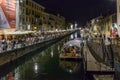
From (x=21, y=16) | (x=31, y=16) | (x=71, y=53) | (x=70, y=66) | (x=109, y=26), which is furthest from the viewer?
(x=31, y=16)

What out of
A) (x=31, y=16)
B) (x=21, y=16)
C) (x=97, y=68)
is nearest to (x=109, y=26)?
(x=97, y=68)

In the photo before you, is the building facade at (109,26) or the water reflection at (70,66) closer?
the water reflection at (70,66)

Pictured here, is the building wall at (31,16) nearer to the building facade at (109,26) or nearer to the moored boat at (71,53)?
the building facade at (109,26)

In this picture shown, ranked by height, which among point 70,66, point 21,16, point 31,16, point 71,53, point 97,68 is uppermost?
point 31,16

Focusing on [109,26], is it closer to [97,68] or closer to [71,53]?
[71,53]

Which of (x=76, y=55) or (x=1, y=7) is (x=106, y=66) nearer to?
(x=76, y=55)

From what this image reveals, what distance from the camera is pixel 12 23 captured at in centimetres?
5409

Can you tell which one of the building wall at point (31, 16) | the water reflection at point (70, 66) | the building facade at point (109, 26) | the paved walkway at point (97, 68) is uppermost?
the building wall at point (31, 16)

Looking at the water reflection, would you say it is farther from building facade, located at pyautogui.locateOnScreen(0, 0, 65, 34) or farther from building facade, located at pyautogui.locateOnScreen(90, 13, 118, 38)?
building facade, located at pyautogui.locateOnScreen(0, 0, 65, 34)

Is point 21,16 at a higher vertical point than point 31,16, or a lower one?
lower

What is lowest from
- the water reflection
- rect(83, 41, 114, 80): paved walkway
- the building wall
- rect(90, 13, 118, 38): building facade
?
the water reflection

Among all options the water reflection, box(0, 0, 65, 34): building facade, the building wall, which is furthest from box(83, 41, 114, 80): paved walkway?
the building wall

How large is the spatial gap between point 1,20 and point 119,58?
3689 centimetres

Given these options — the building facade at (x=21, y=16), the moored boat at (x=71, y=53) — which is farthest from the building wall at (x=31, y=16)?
the moored boat at (x=71, y=53)
